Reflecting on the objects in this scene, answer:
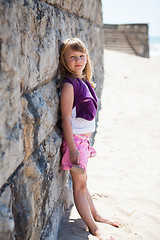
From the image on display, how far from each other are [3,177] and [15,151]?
0.44 feet

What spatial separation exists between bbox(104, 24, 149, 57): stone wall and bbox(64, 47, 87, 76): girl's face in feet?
42.6

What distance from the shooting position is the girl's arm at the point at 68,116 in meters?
1.81

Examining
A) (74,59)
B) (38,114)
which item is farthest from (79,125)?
(38,114)

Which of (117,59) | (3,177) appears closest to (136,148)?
(3,177)

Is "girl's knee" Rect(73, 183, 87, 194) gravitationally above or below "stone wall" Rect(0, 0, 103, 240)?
below

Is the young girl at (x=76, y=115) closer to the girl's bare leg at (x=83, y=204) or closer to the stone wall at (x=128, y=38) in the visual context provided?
the girl's bare leg at (x=83, y=204)

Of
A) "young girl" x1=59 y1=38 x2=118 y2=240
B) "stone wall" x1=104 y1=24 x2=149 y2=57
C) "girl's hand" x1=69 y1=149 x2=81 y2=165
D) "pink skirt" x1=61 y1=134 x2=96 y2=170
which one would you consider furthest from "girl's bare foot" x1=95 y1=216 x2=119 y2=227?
"stone wall" x1=104 y1=24 x2=149 y2=57

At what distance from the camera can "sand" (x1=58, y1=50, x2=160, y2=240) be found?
2.23 meters

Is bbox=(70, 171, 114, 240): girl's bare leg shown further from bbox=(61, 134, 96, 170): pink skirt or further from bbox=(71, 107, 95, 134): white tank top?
bbox=(71, 107, 95, 134): white tank top

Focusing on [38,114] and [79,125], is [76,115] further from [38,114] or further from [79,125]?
[38,114]

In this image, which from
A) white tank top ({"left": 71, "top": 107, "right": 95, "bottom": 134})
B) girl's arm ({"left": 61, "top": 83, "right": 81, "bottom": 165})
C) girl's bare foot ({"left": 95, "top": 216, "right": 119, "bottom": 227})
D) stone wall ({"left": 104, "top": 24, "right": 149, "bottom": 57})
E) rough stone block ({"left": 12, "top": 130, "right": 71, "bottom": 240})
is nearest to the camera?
rough stone block ({"left": 12, "top": 130, "right": 71, "bottom": 240})

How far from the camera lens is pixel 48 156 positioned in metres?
1.63

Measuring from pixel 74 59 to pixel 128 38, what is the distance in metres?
13.6

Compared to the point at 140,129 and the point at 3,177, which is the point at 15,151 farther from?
the point at 140,129
